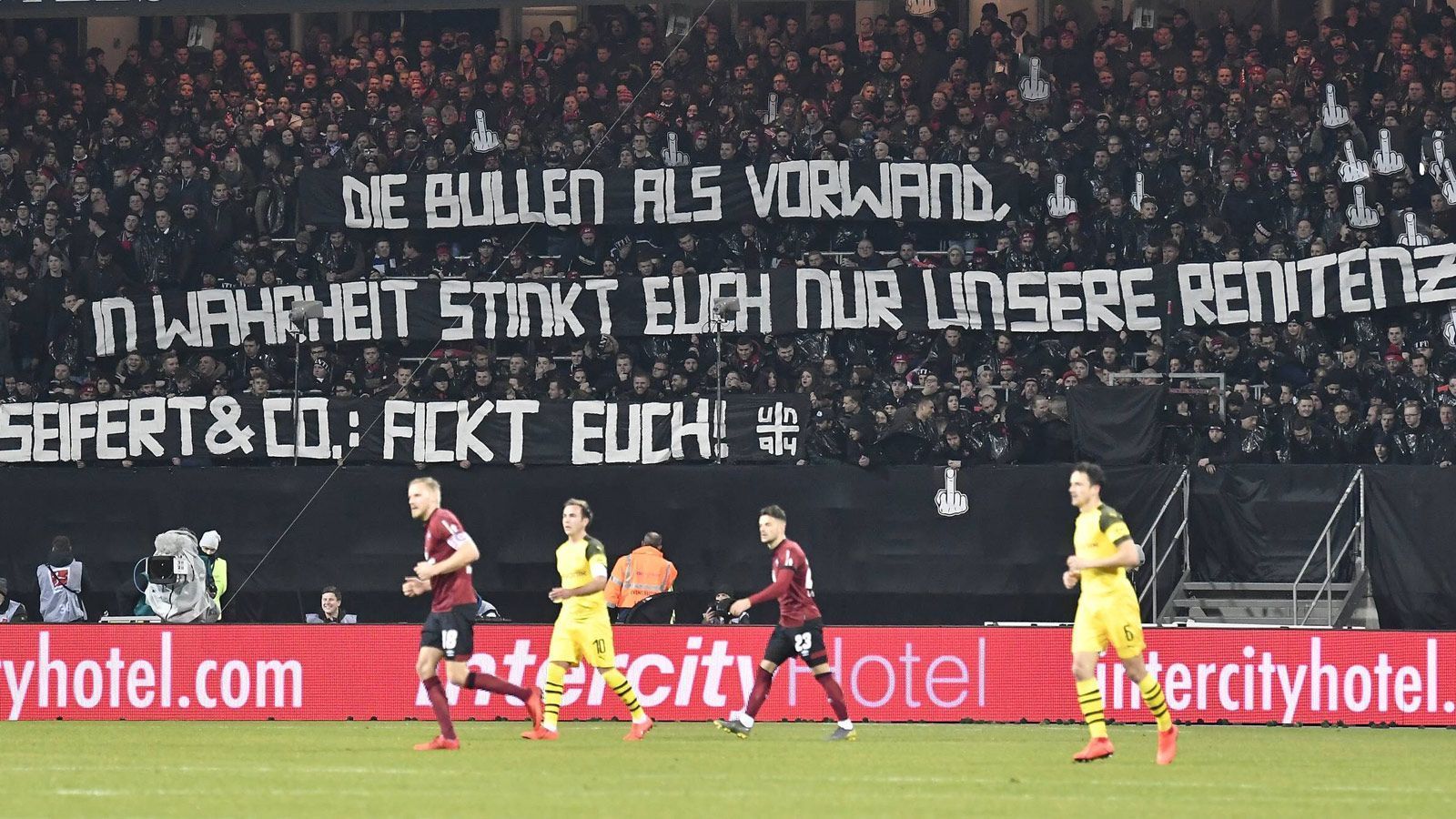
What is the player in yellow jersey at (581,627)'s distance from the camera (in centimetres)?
1573

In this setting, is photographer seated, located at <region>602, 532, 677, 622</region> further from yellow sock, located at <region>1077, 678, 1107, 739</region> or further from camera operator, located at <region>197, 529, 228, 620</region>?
yellow sock, located at <region>1077, 678, 1107, 739</region>

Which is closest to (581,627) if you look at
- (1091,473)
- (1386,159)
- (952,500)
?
(1091,473)

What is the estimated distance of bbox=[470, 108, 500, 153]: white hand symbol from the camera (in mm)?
26953

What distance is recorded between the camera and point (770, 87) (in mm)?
27422

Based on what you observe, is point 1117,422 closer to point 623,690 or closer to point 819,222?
point 819,222

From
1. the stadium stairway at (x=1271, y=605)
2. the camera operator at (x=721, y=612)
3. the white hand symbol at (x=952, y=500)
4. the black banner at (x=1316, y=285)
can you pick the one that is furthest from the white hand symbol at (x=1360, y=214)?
the camera operator at (x=721, y=612)

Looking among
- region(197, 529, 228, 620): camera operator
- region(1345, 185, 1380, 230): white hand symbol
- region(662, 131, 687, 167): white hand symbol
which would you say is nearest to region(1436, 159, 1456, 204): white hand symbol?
region(1345, 185, 1380, 230): white hand symbol

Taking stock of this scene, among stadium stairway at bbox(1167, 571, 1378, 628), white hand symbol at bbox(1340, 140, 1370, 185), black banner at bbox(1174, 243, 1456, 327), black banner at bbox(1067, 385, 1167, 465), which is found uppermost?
white hand symbol at bbox(1340, 140, 1370, 185)

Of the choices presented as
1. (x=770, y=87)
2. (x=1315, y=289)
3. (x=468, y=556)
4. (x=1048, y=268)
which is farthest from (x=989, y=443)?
(x=468, y=556)

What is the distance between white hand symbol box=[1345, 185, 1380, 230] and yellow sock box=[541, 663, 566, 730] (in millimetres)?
12993

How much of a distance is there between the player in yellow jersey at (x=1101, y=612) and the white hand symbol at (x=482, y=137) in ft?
49.0

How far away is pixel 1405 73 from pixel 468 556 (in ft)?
53.5

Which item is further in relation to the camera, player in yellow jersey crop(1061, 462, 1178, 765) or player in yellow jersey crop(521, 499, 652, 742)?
player in yellow jersey crop(521, 499, 652, 742)

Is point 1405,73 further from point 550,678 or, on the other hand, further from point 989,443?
point 550,678
